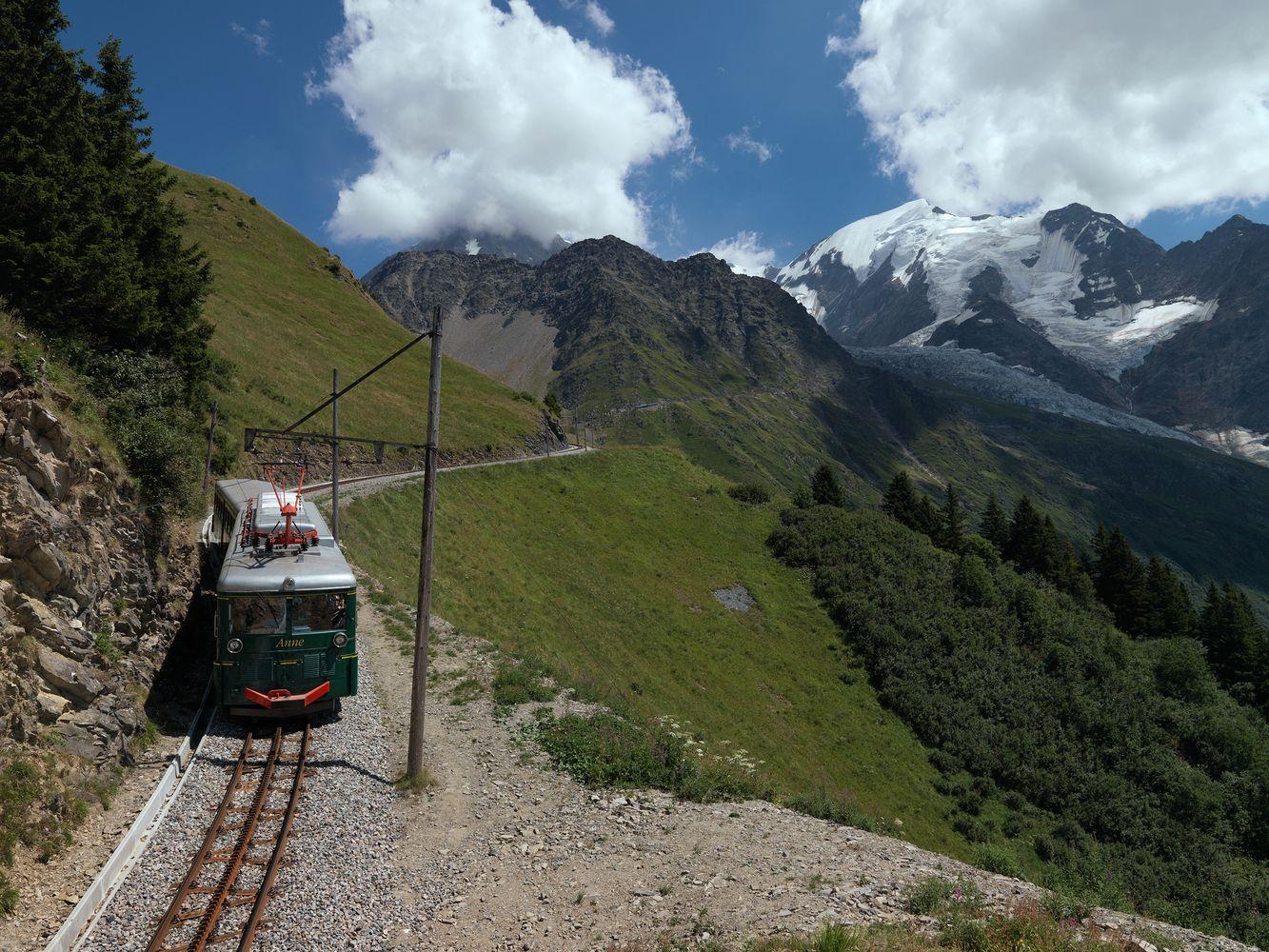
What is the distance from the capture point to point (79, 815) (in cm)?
1134

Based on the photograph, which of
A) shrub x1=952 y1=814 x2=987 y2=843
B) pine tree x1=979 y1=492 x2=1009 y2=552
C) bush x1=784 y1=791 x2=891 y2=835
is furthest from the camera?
pine tree x1=979 y1=492 x2=1009 y2=552

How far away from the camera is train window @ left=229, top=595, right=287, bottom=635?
15.7 meters

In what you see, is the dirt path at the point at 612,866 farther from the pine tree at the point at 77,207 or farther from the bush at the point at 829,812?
the pine tree at the point at 77,207

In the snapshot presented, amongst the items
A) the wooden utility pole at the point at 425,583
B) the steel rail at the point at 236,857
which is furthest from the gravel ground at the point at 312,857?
the wooden utility pole at the point at 425,583

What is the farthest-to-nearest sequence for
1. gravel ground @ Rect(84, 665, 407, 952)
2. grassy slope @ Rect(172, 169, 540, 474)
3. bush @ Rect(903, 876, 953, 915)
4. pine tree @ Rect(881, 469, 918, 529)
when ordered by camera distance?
pine tree @ Rect(881, 469, 918, 529) → grassy slope @ Rect(172, 169, 540, 474) → bush @ Rect(903, 876, 953, 915) → gravel ground @ Rect(84, 665, 407, 952)

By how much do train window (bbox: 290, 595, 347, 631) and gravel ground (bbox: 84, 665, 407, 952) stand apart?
281cm

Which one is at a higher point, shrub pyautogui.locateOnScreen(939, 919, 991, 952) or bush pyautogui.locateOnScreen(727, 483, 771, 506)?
bush pyautogui.locateOnScreen(727, 483, 771, 506)

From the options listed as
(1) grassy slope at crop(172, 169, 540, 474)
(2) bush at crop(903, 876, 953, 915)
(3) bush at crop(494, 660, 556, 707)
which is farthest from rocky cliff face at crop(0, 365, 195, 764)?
(1) grassy slope at crop(172, 169, 540, 474)

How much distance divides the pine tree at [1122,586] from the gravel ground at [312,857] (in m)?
76.2

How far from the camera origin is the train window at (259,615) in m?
15.7

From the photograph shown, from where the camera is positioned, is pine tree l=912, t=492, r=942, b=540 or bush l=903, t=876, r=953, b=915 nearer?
bush l=903, t=876, r=953, b=915

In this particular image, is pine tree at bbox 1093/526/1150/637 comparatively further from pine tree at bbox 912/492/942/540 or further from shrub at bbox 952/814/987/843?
shrub at bbox 952/814/987/843

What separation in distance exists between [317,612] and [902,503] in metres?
71.6

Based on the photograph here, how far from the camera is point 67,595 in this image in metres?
14.3
